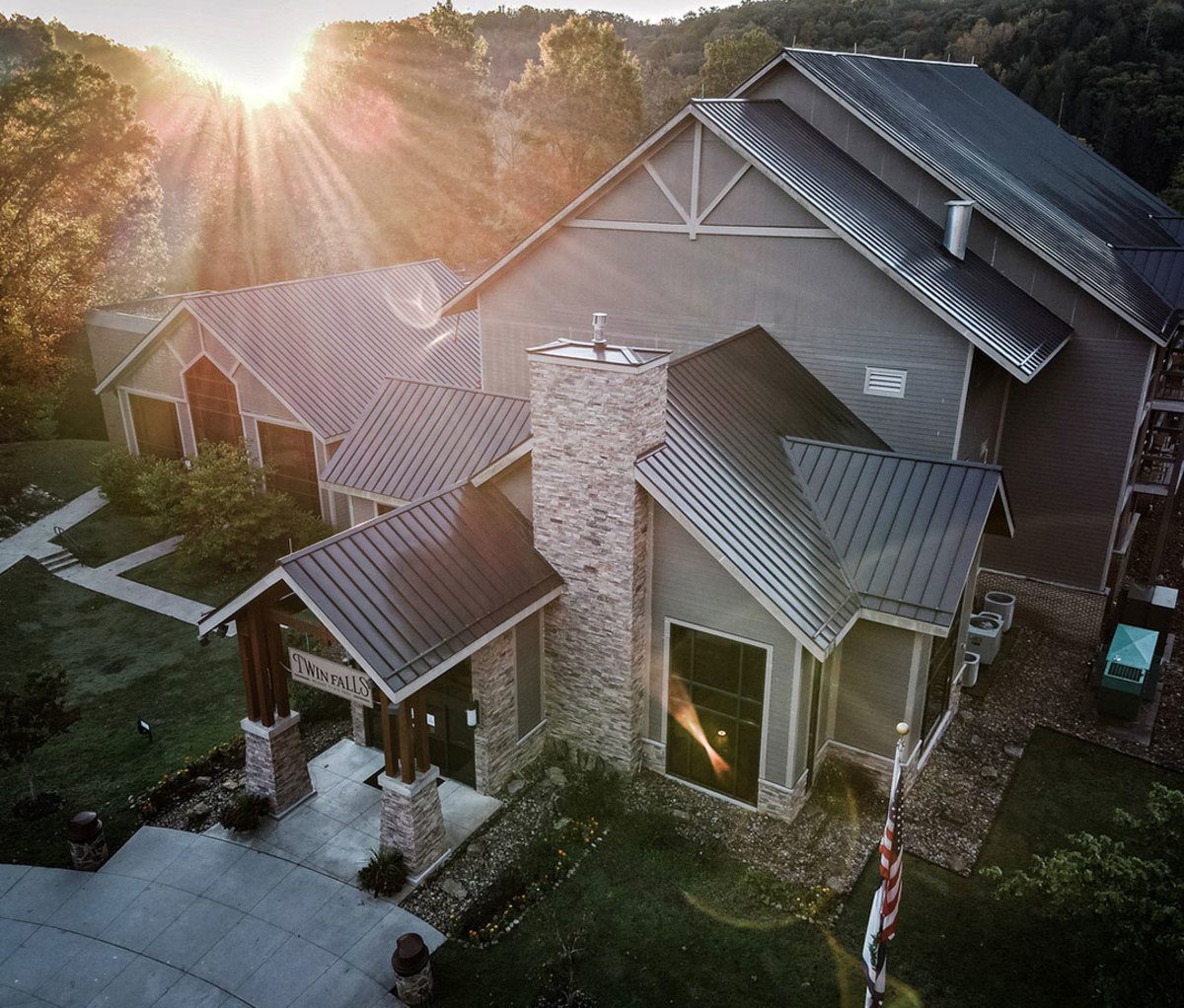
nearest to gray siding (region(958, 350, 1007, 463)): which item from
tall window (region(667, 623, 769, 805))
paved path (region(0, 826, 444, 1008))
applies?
tall window (region(667, 623, 769, 805))

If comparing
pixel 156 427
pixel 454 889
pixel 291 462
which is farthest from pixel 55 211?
pixel 454 889

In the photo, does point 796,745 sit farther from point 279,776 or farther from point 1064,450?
point 1064,450

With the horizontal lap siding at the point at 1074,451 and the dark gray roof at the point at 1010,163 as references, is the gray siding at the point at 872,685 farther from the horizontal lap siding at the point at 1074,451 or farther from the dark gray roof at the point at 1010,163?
the dark gray roof at the point at 1010,163

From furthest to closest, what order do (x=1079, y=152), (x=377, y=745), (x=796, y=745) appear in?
1. (x=1079, y=152)
2. (x=377, y=745)
3. (x=796, y=745)

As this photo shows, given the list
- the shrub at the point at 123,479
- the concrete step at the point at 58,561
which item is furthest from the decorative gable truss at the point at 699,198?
the shrub at the point at 123,479

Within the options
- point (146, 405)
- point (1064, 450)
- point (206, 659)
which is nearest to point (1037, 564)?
point (1064, 450)
